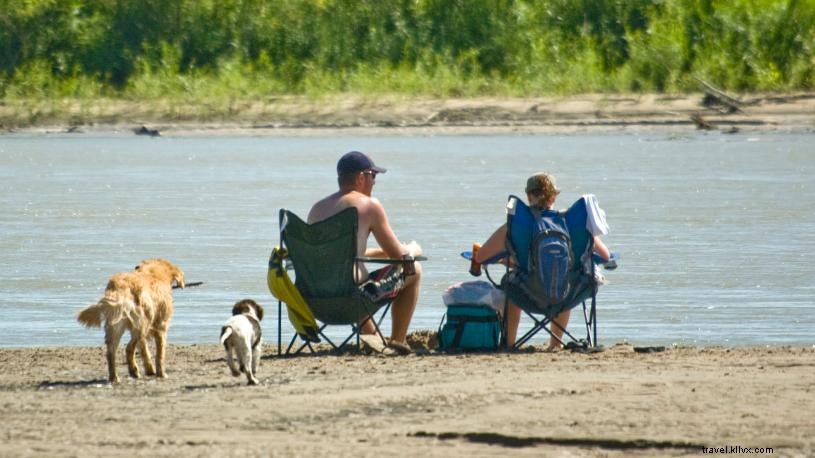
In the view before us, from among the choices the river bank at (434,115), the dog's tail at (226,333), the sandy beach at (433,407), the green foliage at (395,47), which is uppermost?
the dog's tail at (226,333)

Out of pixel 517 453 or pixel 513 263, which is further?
pixel 513 263

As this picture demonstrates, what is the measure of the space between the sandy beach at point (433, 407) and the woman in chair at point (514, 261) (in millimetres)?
414

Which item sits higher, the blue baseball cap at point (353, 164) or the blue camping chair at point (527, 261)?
the blue baseball cap at point (353, 164)

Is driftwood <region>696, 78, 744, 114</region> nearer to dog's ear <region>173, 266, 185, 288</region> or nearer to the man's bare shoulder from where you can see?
the man's bare shoulder

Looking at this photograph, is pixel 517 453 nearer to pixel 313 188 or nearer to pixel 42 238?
pixel 42 238

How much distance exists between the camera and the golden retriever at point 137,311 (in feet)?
27.4

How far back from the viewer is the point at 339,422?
7.05 meters

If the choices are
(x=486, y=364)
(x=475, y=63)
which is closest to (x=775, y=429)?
(x=486, y=364)

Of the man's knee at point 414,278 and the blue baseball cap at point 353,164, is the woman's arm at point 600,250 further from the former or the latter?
the blue baseball cap at point 353,164

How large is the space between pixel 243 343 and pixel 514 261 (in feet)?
6.30

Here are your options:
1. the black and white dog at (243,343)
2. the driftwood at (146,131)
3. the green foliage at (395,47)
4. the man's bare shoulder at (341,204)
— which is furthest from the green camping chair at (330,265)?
the driftwood at (146,131)

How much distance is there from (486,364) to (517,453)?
2.36 m

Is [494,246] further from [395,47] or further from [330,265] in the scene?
[395,47]

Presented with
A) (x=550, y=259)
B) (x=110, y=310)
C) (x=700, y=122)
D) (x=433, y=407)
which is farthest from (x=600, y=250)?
(x=700, y=122)
